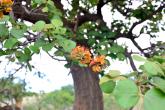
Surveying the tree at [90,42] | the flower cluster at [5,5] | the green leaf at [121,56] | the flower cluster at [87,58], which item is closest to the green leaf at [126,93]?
the tree at [90,42]

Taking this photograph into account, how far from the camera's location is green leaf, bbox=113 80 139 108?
0.83 metres

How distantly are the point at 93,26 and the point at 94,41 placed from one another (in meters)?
0.68

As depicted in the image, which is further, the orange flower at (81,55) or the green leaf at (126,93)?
the orange flower at (81,55)

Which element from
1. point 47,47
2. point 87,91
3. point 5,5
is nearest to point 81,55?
point 47,47

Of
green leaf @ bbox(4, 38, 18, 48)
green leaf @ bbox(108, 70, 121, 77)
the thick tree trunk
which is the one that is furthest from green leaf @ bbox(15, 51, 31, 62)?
the thick tree trunk

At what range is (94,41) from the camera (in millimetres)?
3303

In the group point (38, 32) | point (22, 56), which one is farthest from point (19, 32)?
point (22, 56)

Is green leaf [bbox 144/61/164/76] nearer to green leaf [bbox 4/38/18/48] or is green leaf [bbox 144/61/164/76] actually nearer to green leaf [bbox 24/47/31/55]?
green leaf [bbox 4/38/18/48]

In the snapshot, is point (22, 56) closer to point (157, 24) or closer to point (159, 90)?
point (159, 90)

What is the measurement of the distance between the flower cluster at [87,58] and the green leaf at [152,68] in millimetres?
798

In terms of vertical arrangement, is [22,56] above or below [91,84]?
above

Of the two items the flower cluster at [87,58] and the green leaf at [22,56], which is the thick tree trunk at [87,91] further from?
the flower cluster at [87,58]

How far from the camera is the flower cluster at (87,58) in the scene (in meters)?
1.70

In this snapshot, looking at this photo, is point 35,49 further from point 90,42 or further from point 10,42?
point 90,42
